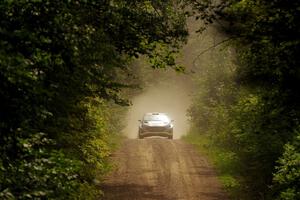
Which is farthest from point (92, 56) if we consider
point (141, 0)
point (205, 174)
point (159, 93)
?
point (159, 93)

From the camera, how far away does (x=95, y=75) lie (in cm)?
1127

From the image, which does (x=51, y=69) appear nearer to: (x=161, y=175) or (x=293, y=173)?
(x=293, y=173)

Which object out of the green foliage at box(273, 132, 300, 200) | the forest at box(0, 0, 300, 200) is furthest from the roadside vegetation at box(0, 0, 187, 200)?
the green foliage at box(273, 132, 300, 200)

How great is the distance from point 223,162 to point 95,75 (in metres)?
11.1

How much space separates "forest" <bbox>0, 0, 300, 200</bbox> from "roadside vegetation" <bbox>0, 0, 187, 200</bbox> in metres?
0.01

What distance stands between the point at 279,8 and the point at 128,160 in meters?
15.0

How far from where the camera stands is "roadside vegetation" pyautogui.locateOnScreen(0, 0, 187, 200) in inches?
230

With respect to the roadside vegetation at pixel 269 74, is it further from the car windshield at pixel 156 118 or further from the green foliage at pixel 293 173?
the car windshield at pixel 156 118

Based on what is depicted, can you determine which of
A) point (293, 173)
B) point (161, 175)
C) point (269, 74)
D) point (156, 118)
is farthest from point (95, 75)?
point (156, 118)

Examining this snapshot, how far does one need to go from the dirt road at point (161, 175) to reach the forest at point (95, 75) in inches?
41.0

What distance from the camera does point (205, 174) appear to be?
1972 centimetres

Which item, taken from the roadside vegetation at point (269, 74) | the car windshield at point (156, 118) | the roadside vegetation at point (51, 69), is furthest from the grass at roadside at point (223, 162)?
the roadside vegetation at point (51, 69)

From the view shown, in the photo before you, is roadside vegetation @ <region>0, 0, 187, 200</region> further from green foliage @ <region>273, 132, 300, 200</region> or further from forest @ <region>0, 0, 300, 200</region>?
green foliage @ <region>273, 132, 300, 200</region>

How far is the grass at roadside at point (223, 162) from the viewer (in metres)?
17.1
